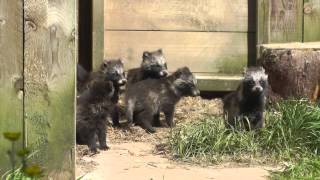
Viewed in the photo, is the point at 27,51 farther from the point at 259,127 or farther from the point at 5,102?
the point at 259,127

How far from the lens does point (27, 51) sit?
5484mm

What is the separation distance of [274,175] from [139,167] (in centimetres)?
120

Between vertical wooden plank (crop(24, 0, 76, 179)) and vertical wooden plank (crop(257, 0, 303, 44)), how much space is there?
5.19 metres

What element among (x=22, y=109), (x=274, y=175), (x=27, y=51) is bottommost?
(x=274, y=175)

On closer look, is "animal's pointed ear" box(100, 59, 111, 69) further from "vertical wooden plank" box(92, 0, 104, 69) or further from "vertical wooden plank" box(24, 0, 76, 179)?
"vertical wooden plank" box(24, 0, 76, 179)

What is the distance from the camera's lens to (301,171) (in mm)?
6305

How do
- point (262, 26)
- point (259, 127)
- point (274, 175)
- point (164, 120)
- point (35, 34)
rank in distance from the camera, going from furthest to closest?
point (262, 26) < point (164, 120) < point (259, 127) < point (274, 175) < point (35, 34)

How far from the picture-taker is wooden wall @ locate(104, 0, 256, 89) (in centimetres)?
1037

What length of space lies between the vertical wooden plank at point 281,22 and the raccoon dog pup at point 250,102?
233 cm

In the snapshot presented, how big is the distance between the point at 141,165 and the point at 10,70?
6.08ft

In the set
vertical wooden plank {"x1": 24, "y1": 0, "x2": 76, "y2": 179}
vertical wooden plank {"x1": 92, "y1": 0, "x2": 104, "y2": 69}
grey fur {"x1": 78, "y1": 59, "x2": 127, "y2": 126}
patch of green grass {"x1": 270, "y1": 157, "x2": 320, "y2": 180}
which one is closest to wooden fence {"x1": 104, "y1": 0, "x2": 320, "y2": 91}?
vertical wooden plank {"x1": 92, "y1": 0, "x2": 104, "y2": 69}

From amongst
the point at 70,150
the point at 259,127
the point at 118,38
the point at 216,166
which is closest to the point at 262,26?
the point at 118,38

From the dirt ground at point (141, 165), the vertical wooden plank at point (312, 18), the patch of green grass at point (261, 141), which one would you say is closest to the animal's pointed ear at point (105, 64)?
the dirt ground at point (141, 165)

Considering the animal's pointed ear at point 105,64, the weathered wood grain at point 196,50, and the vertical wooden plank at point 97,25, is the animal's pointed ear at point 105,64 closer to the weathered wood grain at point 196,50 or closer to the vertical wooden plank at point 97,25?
the vertical wooden plank at point 97,25
